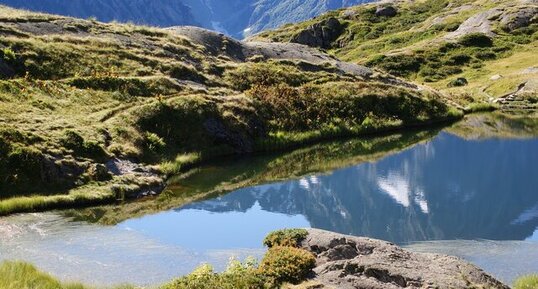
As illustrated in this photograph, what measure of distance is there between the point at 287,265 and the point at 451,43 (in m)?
127

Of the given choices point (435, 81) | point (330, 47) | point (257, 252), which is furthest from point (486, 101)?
point (330, 47)

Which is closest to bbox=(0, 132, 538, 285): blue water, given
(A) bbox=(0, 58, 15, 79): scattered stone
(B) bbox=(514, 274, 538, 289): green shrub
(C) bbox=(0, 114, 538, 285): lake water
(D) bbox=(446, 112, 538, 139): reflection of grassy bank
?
(C) bbox=(0, 114, 538, 285): lake water

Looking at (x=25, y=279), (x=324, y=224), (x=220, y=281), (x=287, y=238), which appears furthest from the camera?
(x=324, y=224)

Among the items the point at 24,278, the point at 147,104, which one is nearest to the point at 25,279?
the point at 24,278

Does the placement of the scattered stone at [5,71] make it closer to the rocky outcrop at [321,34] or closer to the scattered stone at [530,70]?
the scattered stone at [530,70]

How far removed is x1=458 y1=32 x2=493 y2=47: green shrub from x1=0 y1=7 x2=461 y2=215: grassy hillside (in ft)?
199

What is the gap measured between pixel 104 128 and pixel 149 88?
1212cm

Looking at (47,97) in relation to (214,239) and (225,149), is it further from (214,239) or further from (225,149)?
(214,239)

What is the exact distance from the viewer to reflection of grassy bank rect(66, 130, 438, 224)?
32812 mm

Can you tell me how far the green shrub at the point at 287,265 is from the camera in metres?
19.4

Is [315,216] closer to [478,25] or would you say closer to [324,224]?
[324,224]

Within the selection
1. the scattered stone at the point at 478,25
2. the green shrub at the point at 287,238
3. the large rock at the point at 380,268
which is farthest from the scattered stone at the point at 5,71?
the scattered stone at the point at 478,25

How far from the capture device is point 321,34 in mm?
176500

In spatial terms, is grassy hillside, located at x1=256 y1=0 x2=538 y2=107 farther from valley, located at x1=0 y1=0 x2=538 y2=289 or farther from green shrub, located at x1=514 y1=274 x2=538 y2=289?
green shrub, located at x1=514 y1=274 x2=538 y2=289
